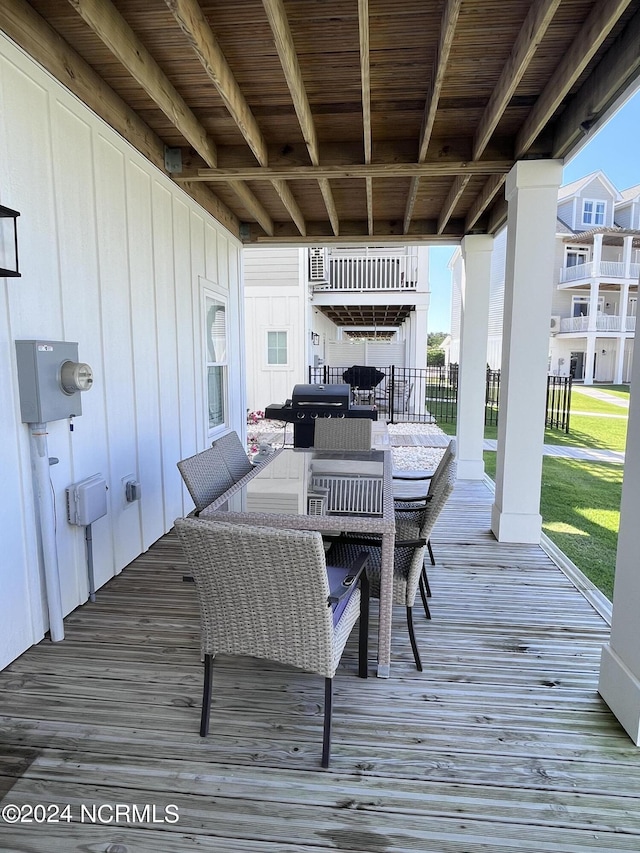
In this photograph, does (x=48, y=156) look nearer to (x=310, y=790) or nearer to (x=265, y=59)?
(x=265, y=59)

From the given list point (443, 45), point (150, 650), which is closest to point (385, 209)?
point (443, 45)

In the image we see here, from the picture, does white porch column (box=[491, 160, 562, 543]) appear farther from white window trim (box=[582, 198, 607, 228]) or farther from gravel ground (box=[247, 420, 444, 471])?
white window trim (box=[582, 198, 607, 228])

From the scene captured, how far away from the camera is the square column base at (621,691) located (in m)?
1.82

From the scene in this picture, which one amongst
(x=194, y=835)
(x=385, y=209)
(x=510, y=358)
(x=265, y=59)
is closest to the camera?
(x=194, y=835)

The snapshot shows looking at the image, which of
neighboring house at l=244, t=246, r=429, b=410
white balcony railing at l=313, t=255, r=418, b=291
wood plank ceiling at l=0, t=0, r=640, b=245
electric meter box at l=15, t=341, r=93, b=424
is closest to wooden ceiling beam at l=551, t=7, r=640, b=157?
wood plank ceiling at l=0, t=0, r=640, b=245

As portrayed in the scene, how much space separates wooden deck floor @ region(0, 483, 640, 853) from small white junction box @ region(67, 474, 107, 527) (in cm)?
56

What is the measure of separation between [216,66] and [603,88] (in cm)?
203

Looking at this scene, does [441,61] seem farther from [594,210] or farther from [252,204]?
[594,210]

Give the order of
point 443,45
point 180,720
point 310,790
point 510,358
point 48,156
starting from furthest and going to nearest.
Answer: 1. point 510,358
2. point 48,156
3. point 443,45
4. point 180,720
5. point 310,790

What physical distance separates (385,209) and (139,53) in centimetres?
324

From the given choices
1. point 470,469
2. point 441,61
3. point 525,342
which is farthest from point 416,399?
point 441,61

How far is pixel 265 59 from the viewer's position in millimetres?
2650

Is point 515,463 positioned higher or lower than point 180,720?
higher

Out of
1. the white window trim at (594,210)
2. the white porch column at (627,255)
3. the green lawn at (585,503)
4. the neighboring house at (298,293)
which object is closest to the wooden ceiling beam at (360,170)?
the green lawn at (585,503)
